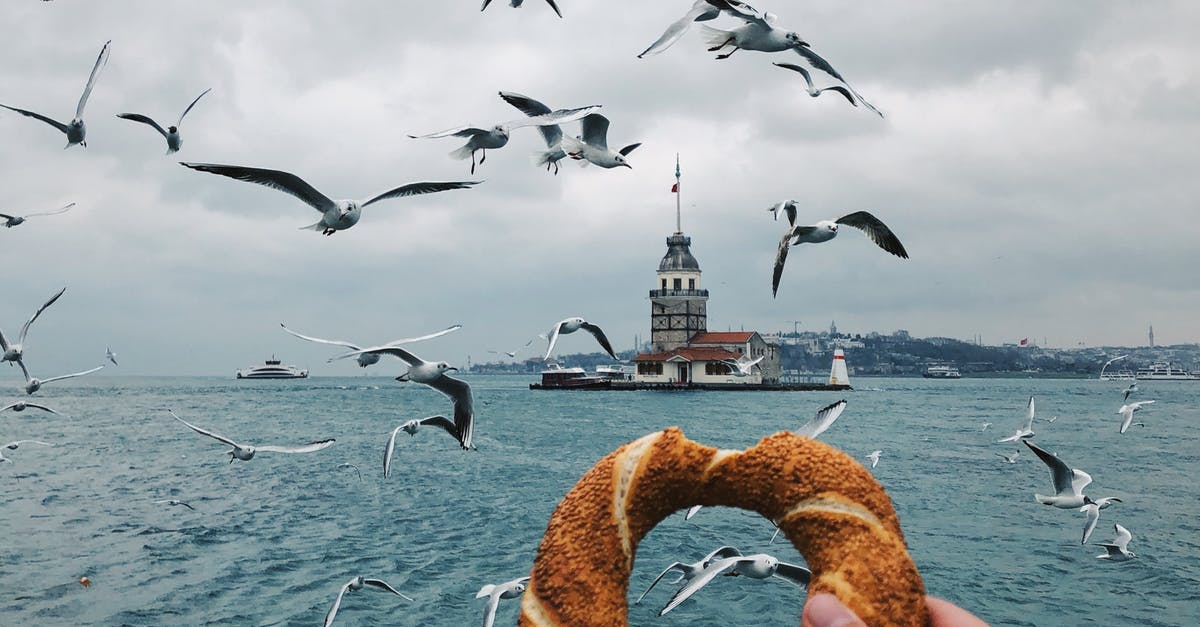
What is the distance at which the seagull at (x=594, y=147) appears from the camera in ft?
23.8

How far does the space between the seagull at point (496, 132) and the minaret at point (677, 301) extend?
84.7m

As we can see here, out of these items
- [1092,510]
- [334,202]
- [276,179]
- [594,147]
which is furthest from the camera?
[1092,510]

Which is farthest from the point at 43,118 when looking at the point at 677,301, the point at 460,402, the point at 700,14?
the point at 677,301

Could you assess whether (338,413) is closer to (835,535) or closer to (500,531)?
(500,531)

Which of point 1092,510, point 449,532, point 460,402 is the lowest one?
point 449,532

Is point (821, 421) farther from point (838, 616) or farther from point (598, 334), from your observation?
point (598, 334)

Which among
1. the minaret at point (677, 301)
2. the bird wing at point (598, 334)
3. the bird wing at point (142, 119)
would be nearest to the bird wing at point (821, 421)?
the bird wing at point (598, 334)

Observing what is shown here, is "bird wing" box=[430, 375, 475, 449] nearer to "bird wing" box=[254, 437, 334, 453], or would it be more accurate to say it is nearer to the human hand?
"bird wing" box=[254, 437, 334, 453]

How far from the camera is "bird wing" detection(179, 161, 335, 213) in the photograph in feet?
13.6

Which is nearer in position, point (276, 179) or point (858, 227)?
point (276, 179)

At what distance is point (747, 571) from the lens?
17.5 ft

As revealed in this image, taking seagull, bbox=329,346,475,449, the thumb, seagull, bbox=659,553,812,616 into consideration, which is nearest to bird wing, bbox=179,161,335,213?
seagull, bbox=329,346,475,449

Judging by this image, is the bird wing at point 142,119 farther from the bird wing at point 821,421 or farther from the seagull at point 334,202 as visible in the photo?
the bird wing at point 821,421

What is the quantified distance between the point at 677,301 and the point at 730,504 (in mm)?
88290
